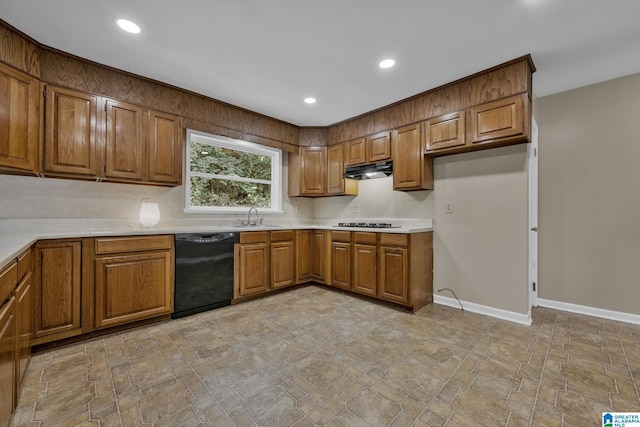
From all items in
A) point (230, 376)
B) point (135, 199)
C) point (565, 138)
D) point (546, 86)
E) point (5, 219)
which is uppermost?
point (546, 86)

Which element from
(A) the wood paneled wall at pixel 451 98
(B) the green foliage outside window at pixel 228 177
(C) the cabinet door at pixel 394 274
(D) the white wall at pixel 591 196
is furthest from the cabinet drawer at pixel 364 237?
(D) the white wall at pixel 591 196

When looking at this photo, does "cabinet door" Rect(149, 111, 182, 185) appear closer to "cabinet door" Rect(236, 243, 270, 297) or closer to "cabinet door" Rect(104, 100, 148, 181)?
"cabinet door" Rect(104, 100, 148, 181)

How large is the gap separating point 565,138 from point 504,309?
2.08 metres

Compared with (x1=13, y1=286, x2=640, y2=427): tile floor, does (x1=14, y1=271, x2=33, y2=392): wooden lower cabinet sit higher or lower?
higher

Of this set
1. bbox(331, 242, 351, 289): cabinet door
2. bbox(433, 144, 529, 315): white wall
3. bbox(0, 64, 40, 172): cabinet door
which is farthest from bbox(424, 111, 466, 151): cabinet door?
bbox(0, 64, 40, 172): cabinet door

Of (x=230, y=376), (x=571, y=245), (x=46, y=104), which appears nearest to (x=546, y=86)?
(x=571, y=245)

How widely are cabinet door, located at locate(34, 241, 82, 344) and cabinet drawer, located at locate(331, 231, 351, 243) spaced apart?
8.94 feet

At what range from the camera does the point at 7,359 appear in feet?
4.22

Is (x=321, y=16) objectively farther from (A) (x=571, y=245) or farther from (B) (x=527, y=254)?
(A) (x=571, y=245)

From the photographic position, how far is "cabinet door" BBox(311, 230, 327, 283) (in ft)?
13.2

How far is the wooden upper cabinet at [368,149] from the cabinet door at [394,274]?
51.3 inches

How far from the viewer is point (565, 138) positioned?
10.3 ft

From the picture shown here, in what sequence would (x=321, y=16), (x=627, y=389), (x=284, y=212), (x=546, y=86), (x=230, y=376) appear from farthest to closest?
1. (x=284, y=212)
2. (x=546, y=86)
3. (x=321, y=16)
4. (x=230, y=376)
5. (x=627, y=389)

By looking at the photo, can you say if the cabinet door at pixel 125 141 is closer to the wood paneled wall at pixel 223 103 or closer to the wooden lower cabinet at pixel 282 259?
the wood paneled wall at pixel 223 103
